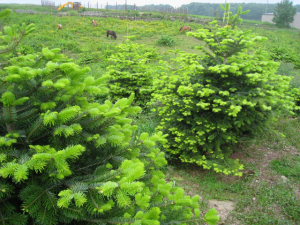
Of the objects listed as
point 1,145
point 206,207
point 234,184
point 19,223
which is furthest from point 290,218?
point 1,145

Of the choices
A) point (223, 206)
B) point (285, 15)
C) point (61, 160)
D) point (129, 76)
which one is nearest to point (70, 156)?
point (61, 160)

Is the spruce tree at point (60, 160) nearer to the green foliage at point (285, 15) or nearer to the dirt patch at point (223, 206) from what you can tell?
the dirt patch at point (223, 206)

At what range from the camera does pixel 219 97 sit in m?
4.09

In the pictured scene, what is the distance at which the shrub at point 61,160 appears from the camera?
133cm

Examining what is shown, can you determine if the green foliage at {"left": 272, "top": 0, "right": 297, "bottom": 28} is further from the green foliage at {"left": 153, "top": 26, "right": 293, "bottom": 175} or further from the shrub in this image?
the shrub

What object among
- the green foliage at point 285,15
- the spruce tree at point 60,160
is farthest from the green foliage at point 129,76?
the green foliage at point 285,15

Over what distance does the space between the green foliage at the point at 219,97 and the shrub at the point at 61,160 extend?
8.31 ft

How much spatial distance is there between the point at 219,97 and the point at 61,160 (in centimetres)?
336

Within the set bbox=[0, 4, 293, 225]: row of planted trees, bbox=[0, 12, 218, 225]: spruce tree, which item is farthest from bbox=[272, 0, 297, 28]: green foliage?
bbox=[0, 12, 218, 225]: spruce tree

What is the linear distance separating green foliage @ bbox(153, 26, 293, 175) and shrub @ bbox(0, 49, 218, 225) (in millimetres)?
2534

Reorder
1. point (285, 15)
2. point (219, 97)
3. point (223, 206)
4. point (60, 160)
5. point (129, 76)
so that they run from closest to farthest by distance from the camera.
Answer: point (60, 160) → point (223, 206) → point (219, 97) → point (129, 76) → point (285, 15)

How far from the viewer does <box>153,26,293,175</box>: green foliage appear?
13.4ft

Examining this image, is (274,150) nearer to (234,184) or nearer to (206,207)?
(234,184)

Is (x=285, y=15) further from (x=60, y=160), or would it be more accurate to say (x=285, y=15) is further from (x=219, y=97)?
(x=60, y=160)
